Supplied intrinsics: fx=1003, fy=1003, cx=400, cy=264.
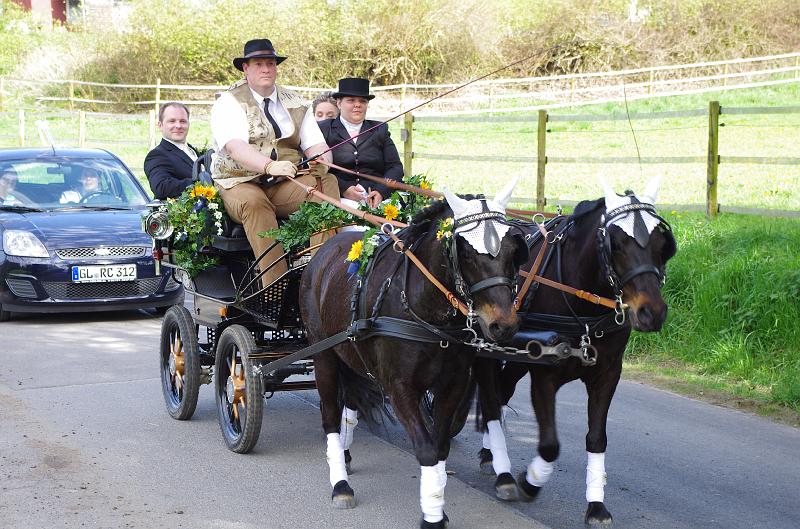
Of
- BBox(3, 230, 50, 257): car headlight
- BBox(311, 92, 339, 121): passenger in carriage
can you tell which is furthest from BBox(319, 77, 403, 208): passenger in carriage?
BBox(3, 230, 50, 257): car headlight

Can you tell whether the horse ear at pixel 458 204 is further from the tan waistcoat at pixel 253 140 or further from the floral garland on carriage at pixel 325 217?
the tan waistcoat at pixel 253 140

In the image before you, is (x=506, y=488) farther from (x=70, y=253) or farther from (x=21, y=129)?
(x=21, y=129)

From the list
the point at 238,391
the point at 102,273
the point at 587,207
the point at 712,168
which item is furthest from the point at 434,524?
the point at 712,168

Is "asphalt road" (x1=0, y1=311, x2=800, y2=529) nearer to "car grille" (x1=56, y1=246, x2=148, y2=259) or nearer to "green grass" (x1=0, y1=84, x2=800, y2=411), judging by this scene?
"green grass" (x1=0, y1=84, x2=800, y2=411)

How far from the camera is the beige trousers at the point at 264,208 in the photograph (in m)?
6.47

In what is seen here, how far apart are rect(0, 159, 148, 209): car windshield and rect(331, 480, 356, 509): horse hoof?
24.2 ft

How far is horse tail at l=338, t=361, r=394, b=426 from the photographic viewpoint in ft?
19.4

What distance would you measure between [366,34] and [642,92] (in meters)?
12.1

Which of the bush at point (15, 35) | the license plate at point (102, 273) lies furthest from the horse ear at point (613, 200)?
the bush at point (15, 35)

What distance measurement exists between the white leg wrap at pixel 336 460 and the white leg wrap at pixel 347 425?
0.50m

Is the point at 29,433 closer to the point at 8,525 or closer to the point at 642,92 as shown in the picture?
the point at 8,525

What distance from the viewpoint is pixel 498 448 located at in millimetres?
5609

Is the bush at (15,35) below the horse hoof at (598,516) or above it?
above

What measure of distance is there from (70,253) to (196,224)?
4555 millimetres
